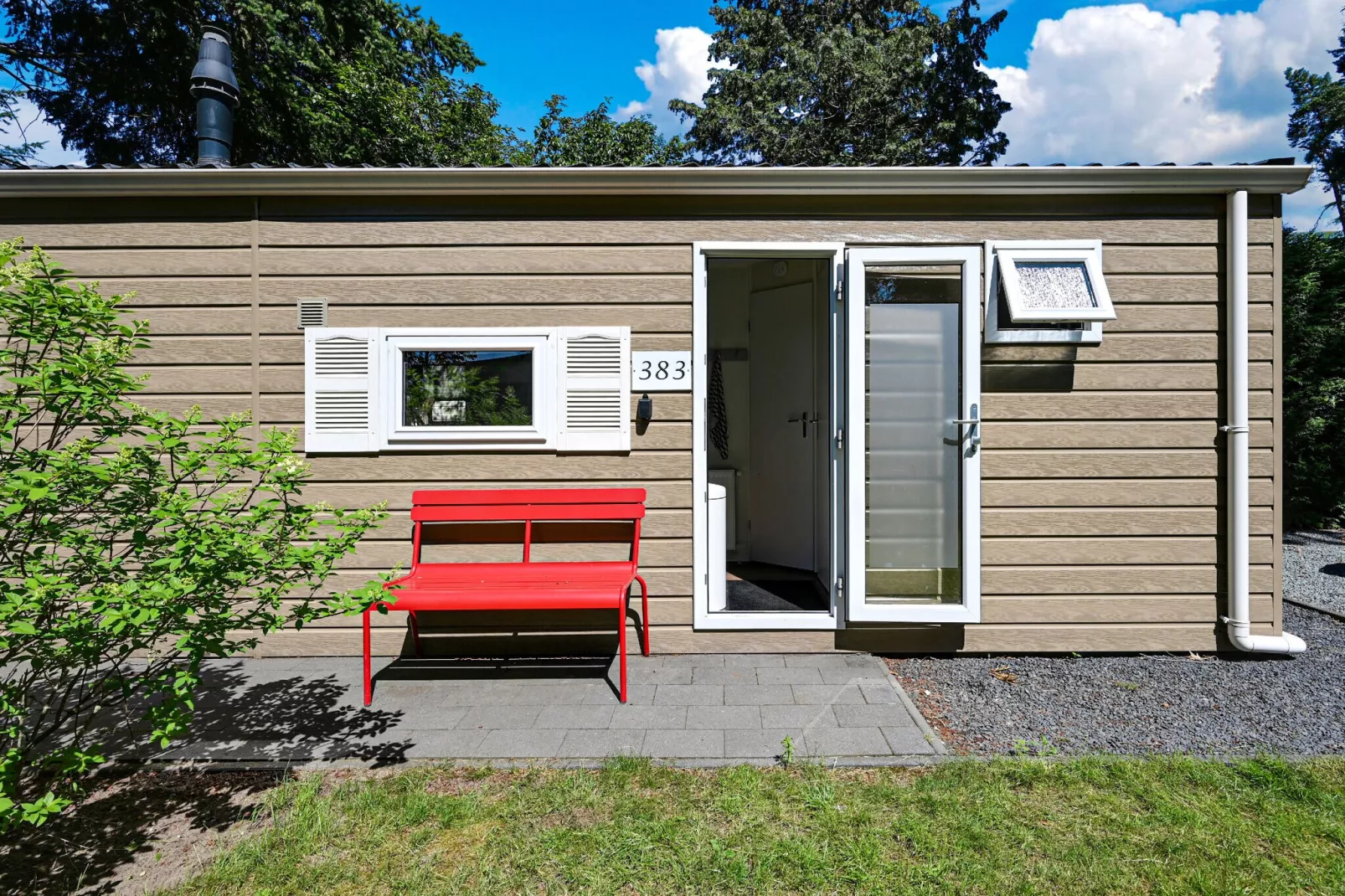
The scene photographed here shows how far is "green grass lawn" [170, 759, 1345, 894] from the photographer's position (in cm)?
178

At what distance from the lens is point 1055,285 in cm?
349

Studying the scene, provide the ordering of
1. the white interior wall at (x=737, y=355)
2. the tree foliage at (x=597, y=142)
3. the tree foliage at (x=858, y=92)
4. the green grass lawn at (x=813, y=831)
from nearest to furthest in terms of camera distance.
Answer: the green grass lawn at (x=813, y=831)
the white interior wall at (x=737, y=355)
the tree foliage at (x=858, y=92)
the tree foliage at (x=597, y=142)

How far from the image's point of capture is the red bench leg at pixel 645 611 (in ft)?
11.0

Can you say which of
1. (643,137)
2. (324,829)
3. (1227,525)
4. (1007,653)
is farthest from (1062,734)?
(643,137)

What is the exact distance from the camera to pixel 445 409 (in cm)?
362

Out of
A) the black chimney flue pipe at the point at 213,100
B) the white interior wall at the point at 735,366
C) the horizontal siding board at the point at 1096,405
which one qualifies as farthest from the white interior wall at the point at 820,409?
the black chimney flue pipe at the point at 213,100

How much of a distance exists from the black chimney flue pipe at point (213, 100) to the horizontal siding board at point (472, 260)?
95 centimetres

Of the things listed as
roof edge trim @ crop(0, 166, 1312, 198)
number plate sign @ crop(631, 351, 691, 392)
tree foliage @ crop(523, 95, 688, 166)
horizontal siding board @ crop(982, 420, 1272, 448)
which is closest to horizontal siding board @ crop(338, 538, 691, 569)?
number plate sign @ crop(631, 351, 691, 392)

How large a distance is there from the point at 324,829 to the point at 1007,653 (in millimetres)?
3343

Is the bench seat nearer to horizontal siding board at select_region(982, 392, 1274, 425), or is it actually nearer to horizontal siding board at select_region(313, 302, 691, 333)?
Answer: horizontal siding board at select_region(313, 302, 691, 333)

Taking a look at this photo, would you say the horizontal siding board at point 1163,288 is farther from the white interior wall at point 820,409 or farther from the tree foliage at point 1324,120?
the tree foliage at point 1324,120

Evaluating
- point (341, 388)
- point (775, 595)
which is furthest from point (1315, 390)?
point (341, 388)

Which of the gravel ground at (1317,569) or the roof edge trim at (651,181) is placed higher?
the roof edge trim at (651,181)

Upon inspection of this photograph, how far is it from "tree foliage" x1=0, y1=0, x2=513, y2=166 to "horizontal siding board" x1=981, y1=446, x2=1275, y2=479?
36.2ft
